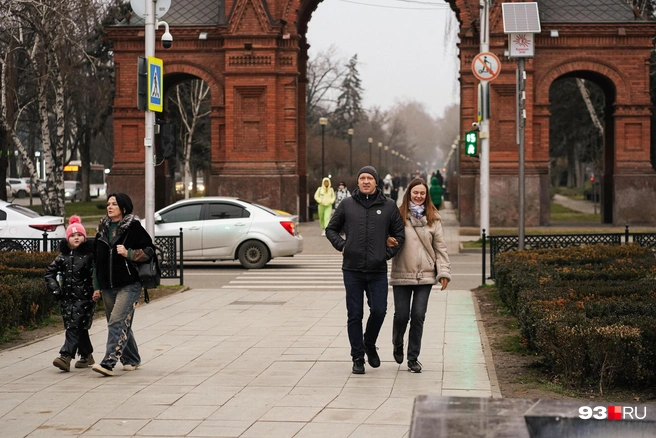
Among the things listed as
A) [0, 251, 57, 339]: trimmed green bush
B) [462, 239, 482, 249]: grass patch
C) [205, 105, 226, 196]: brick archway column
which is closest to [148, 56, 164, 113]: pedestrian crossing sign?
[0, 251, 57, 339]: trimmed green bush

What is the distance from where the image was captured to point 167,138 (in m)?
19.0

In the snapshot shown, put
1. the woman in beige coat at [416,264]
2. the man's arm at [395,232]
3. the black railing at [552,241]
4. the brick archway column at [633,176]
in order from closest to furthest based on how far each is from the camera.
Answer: the man's arm at [395,232] → the woman in beige coat at [416,264] → the black railing at [552,241] → the brick archway column at [633,176]

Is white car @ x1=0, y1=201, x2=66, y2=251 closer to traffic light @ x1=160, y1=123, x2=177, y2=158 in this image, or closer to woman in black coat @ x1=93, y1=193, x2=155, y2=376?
traffic light @ x1=160, y1=123, x2=177, y2=158

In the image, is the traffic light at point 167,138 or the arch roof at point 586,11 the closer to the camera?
the traffic light at point 167,138

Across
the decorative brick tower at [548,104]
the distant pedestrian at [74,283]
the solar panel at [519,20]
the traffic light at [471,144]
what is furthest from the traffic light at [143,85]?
the decorative brick tower at [548,104]

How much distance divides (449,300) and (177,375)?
7879 millimetres

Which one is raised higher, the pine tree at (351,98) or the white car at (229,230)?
the pine tree at (351,98)

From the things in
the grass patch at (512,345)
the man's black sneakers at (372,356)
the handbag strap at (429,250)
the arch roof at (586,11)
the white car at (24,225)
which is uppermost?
the arch roof at (586,11)

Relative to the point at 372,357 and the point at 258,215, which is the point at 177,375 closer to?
the point at 372,357

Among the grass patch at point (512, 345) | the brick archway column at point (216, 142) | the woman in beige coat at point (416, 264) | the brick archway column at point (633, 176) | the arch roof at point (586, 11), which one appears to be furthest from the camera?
the brick archway column at point (216, 142)

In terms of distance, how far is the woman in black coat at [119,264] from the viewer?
415 inches

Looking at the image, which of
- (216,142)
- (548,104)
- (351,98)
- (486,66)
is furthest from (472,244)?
(351,98)

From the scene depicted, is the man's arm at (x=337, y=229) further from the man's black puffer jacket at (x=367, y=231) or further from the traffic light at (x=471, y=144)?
the traffic light at (x=471, y=144)

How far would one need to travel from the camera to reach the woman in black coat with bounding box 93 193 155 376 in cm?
1055
